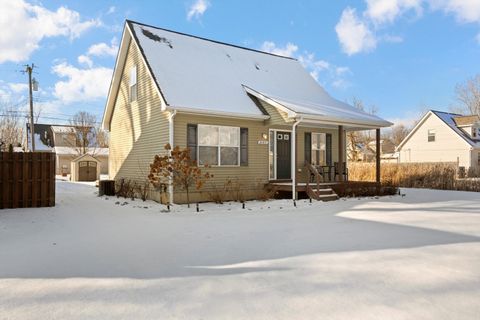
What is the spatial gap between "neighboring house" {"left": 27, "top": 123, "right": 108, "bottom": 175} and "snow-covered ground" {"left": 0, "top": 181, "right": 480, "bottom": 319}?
103ft

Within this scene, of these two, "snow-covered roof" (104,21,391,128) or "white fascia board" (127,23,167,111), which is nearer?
"white fascia board" (127,23,167,111)

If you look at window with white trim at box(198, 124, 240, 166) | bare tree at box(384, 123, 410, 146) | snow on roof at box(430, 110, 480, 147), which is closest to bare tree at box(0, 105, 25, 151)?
window with white trim at box(198, 124, 240, 166)

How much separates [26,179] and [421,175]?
18875 mm

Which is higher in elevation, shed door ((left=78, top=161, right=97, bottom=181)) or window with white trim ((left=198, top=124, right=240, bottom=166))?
window with white trim ((left=198, top=124, right=240, bottom=166))

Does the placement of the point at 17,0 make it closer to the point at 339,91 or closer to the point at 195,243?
the point at 195,243

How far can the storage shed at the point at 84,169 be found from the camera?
26.3 metres

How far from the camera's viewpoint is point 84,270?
15.3 ft

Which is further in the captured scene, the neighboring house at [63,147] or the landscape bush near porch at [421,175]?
the neighboring house at [63,147]

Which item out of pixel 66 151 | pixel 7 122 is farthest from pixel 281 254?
pixel 7 122

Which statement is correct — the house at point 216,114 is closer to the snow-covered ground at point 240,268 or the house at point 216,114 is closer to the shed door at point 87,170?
the snow-covered ground at point 240,268

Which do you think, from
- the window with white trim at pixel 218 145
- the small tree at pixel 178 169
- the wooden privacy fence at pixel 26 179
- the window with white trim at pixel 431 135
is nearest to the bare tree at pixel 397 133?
the window with white trim at pixel 431 135

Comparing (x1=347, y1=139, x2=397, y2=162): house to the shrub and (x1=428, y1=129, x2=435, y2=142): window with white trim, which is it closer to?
(x1=428, y1=129, x2=435, y2=142): window with white trim

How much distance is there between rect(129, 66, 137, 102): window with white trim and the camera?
1485cm

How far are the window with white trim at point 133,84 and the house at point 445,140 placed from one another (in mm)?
26932
